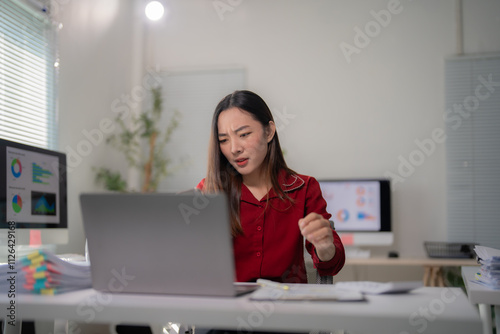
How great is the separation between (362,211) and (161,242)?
A: 10.7 ft

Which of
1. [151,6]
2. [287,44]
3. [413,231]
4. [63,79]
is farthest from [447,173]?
[63,79]

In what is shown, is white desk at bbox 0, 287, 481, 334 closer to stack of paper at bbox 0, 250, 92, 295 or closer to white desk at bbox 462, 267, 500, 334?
stack of paper at bbox 0, 250, 92, 295

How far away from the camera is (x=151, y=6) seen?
435 centimetres

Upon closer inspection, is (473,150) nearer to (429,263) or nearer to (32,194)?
(429,263)

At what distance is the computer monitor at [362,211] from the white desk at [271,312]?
10.1 feet

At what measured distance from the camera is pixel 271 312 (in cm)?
82

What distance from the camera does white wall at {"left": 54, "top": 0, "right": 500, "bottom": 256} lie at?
4316mm

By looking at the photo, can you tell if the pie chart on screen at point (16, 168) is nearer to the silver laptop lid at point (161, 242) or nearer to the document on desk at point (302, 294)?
the silver laptop lid at point (161, 242)

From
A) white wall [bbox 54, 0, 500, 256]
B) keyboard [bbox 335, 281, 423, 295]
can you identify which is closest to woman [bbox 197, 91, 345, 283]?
keyboard [bbox 335, 281, 423, 295]

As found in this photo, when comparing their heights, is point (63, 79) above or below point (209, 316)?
above

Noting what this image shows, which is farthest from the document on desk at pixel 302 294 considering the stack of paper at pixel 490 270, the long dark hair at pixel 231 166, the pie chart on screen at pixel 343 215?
the pie chart on screen at pixel 343 215

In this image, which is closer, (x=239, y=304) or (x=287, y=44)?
(x=239, y=304)

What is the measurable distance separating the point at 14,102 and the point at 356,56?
9.45 feet

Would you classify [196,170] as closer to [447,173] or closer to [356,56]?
[356,56]
